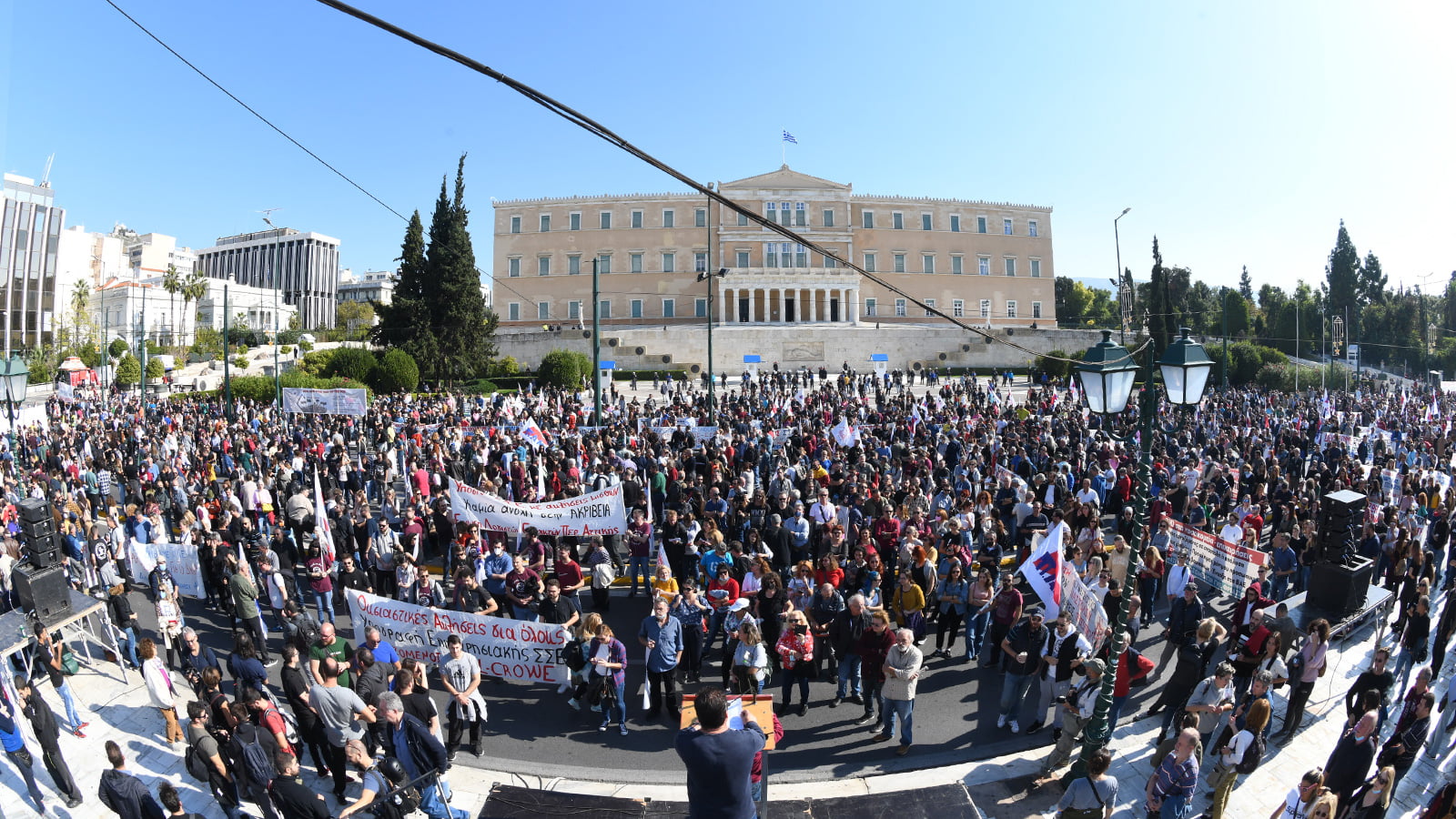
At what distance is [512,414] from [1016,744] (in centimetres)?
2039

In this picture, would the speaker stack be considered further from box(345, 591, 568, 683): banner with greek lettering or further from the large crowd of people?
box(345, 591, 568, 683): banner with greek lettering

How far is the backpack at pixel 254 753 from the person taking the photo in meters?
6.16

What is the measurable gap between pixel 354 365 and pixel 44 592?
34.7 meters

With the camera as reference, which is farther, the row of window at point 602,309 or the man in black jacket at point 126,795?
the row of window at point 602,309

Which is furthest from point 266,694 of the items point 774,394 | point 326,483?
point 774,394

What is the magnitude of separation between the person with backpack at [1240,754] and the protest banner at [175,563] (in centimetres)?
1188

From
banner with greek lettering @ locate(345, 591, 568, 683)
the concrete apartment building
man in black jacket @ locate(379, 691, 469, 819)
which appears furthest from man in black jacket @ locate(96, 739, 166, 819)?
the concrete apartment building

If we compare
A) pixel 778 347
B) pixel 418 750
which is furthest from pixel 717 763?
pixel 778 347

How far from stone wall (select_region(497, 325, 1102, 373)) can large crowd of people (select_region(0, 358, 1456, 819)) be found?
125 feet

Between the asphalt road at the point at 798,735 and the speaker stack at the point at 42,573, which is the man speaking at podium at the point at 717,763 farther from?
the speaker stack at the point at 42,573

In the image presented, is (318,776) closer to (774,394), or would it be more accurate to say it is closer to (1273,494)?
(1273,494)

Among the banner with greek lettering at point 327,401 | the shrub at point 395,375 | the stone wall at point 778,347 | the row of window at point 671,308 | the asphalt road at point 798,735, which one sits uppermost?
the row of window at point 671,308

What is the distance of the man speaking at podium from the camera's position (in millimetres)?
4320

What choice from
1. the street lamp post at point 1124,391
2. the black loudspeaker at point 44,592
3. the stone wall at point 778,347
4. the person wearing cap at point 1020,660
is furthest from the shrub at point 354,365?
the street lamp post at point 1124,391
